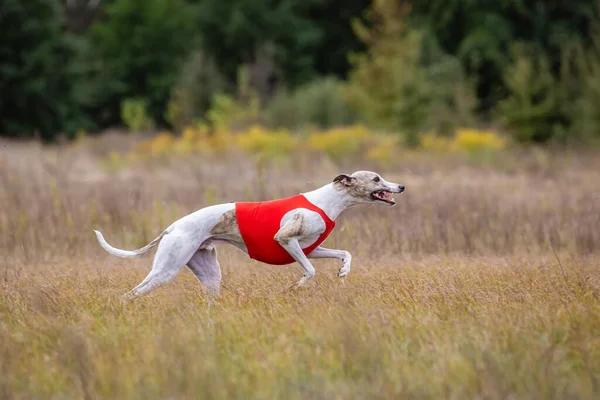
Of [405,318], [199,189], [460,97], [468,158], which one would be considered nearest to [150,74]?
[460,97]

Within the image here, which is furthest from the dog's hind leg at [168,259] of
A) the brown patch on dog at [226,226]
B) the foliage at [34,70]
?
the foliage at [34,70]

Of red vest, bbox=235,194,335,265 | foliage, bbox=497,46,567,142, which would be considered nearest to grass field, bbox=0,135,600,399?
red vest, bbox=235,194,335,265

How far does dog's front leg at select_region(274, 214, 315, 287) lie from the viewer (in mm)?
6906

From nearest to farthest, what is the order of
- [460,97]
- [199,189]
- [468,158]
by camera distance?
[199,189]
[468,158]
[460,97]

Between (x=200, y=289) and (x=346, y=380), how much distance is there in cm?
284

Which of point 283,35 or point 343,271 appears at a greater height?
point 283,35

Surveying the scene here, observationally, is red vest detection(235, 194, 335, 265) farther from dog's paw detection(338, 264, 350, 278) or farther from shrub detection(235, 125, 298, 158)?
shrub detection(235, 125, 298, 158)

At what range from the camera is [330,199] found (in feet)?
23.6

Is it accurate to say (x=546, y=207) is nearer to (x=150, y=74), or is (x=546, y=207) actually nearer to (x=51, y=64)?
(x=51, y=64)

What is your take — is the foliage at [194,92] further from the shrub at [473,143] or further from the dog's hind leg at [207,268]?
the dog's hind leg at [207,268]

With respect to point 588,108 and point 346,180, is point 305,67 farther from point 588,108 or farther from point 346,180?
point 346,180

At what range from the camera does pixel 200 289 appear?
23.6 ft

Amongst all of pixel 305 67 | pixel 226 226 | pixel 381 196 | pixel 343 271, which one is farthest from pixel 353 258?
pixel 305 67

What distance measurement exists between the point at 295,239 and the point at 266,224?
0.28 m
